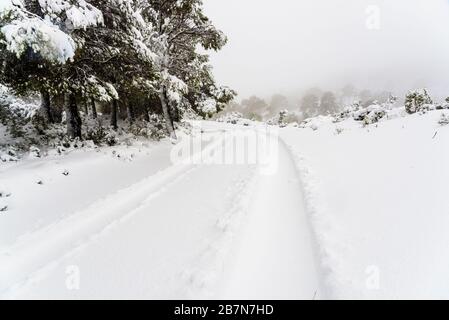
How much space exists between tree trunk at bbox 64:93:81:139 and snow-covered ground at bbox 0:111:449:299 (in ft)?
8.30

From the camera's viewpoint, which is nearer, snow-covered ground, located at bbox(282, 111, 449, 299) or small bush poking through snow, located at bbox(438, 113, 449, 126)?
snow-covered ground, located at bbox(282, 111, 449, 299)

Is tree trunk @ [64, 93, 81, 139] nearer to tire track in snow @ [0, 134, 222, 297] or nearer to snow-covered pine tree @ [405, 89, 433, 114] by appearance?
tire track in snow @ [0, 134, 222, 297]

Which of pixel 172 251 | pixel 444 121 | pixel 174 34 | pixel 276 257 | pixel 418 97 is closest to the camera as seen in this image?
pixel 276 257

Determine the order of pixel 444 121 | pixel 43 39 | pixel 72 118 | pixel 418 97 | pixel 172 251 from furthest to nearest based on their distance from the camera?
1. pixel 418 97
2. pixel 72 118
3. pixel 444 121
4. pixel 43 39
5. pixel 172 251

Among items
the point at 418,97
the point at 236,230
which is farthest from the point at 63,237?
the point at 418,97

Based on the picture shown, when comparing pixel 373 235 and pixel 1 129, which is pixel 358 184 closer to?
pixel 373 235

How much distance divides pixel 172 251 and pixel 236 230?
1068mm

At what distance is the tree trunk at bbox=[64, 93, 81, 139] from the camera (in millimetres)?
9664

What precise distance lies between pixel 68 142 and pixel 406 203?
9860 millimetres

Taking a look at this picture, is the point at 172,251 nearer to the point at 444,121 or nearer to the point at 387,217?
the point at 387,217

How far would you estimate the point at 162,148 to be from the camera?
40.8 ft

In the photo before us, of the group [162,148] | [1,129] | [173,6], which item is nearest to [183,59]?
[173,6]

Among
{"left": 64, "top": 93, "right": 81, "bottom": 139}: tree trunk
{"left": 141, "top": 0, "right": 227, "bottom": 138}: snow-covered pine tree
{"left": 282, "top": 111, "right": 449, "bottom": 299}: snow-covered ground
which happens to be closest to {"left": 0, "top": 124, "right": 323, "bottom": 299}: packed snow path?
{"left": 282, "top": 111, "right": 449, "bottom": 299}: snow-covered ground

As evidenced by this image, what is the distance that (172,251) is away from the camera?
402cm
